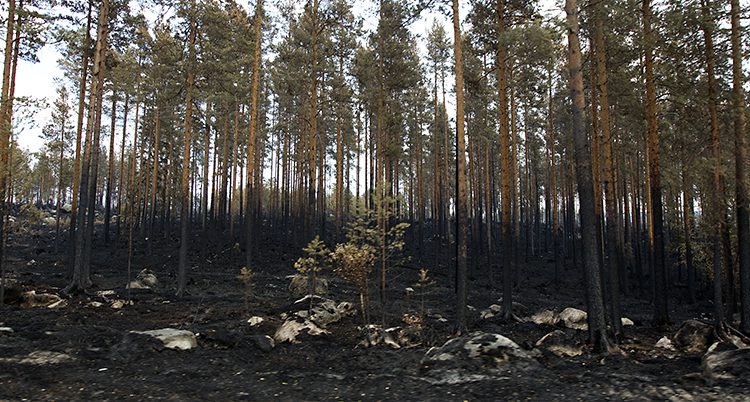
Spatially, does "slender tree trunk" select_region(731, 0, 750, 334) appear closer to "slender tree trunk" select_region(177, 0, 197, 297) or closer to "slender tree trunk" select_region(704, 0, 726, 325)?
"slender tree trunk" select_region(704, 0, 726, 325)

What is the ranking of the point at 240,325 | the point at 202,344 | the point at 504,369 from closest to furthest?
the point at 504,369 → the point at 202,344 → the point at 240,325

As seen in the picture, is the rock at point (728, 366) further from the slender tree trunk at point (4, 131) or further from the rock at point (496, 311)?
the slender tree trunk at point (4, 131)

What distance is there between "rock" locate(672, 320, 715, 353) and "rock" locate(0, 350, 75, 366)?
13.4m

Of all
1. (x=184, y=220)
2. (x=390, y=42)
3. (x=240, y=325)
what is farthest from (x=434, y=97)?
(x=240, y=325)

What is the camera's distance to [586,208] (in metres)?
9.00

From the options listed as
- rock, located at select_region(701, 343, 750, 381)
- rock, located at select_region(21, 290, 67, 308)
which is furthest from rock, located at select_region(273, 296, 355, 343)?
rock, located at select_region(701, 343, 750, 381)

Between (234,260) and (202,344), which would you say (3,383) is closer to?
(202,344)

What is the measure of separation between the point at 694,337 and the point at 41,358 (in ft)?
47.2

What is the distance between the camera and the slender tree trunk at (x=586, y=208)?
879 centimetres

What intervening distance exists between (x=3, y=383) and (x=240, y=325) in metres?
6.15

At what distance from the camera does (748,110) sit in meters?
11.1

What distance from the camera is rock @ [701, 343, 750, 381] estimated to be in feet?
20.7

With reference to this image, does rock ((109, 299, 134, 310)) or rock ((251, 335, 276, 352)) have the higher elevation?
rock ((109, 299, 134, 310))

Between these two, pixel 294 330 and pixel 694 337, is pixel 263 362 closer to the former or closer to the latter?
pixel 294 330
